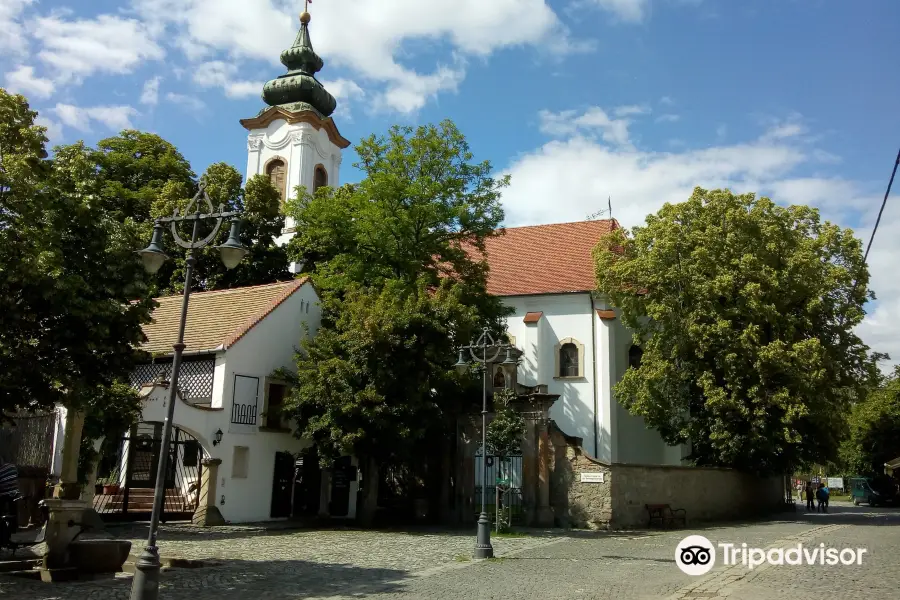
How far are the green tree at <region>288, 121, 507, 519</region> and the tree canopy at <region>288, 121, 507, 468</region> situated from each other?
4 centimetres

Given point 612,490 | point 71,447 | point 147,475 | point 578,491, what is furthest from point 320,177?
point 71,447

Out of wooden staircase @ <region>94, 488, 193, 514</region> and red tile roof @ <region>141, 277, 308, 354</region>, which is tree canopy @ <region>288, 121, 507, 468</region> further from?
wooden staircase @ <region>94, 488, 193, 514</region>

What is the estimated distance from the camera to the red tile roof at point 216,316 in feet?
79.7

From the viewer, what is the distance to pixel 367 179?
90.4ft

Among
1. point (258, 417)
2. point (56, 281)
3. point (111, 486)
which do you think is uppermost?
point (56, 281)

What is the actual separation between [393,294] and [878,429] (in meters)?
41.6

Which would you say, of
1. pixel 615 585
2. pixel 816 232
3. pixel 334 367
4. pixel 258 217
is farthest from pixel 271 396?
pixel 816 232

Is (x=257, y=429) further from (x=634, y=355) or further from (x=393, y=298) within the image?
(x=634, y=355)

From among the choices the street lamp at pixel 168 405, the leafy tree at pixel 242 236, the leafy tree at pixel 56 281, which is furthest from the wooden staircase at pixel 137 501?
the street lamp at pixel 168 405

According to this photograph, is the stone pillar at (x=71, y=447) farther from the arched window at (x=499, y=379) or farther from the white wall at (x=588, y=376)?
the white wall at (x=588, y=376)

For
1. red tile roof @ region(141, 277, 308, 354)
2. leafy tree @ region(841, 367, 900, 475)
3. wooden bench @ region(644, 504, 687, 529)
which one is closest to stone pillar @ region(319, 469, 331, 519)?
red tile roof @ region(141, 277, 308, 354)

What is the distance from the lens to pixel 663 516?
2484 centimetres

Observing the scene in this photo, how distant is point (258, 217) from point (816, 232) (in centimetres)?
2340

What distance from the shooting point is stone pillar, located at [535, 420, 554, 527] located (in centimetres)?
2409
